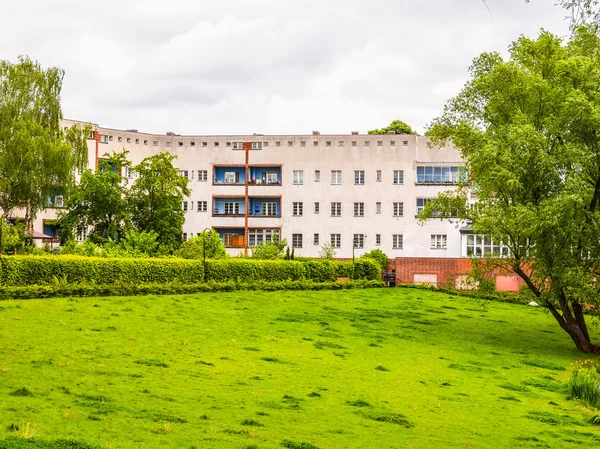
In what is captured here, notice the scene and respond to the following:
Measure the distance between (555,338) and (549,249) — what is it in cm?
951

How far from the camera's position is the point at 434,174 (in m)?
90.1

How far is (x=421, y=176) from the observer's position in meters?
90.2

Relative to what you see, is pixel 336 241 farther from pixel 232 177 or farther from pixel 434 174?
pixel 232 177

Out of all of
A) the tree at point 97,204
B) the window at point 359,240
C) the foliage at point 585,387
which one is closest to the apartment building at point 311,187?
the window at point 359,240

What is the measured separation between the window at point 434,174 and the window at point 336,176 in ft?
27.1

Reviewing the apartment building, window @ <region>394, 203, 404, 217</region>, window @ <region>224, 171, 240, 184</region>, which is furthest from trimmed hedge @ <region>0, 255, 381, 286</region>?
window @ <region>224, 171, 240, 184</region>

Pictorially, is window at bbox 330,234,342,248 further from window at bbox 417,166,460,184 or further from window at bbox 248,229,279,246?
window at bbox 417,166,460,184

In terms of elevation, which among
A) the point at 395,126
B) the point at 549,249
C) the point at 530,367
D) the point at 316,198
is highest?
the point at 395,126

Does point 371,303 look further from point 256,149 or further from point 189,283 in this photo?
point 256,149

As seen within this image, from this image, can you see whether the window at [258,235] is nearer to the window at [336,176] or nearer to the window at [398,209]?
the window at [336,176]

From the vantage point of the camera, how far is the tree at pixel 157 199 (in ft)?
247

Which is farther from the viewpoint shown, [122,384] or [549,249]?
[549,249]

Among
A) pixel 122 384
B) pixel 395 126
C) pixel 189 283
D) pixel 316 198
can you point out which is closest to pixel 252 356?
pixel 122 384

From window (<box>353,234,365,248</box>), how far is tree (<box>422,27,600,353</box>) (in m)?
49.6
